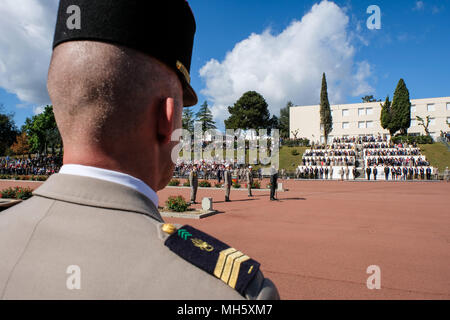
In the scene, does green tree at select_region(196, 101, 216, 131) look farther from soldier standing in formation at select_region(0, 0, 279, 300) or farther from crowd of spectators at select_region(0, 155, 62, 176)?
soldier standing in formation at select_region(0, 0, 279, 300)

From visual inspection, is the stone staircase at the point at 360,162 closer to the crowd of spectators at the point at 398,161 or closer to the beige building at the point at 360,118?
the crowd of spectators at the point at 398,161

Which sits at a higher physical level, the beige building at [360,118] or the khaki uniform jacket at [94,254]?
the beige building at [360,118]

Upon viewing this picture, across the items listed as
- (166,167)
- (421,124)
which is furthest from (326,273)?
(421,124)

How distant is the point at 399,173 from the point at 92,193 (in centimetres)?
3818

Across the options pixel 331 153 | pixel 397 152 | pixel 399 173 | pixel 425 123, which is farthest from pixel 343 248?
pixel 425 123

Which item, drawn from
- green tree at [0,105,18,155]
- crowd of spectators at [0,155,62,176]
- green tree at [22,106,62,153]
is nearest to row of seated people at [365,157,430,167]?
crowd of spectators at [0,155,62,176]

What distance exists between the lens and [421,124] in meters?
55.0

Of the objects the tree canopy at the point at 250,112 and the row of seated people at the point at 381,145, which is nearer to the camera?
the row of seated people at the point at 381,145

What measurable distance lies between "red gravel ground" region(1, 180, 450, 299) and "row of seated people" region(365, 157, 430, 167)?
1029 inches

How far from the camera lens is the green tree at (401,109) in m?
51.7

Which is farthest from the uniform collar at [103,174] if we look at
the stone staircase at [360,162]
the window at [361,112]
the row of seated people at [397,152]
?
the window at [361,112]

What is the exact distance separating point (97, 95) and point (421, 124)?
68.0 meters

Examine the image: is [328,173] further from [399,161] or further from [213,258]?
[213,258]
